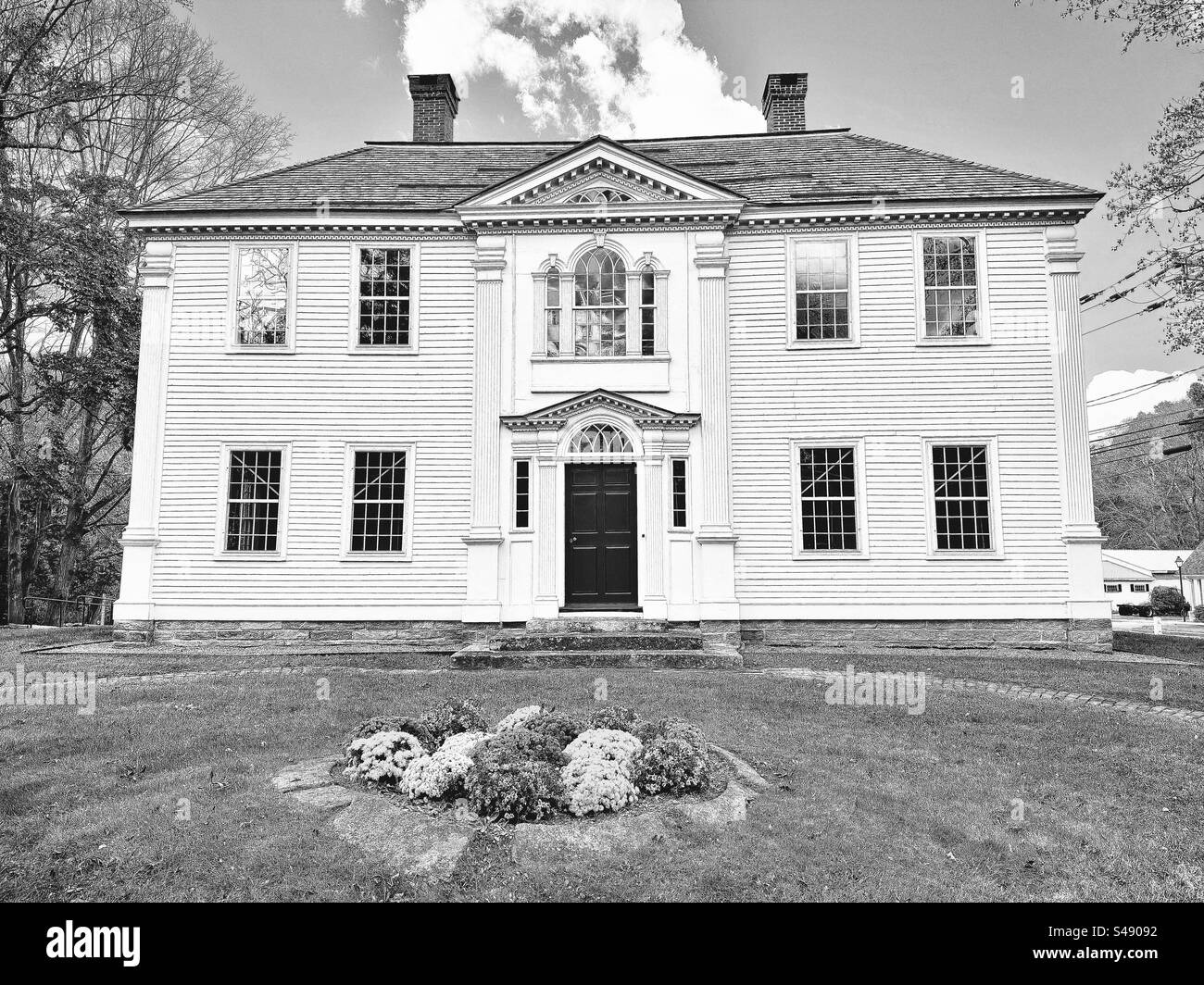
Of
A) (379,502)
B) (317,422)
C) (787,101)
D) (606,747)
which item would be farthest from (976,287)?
(317,422)

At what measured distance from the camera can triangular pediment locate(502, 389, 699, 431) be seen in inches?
543

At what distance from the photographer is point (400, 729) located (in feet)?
19.8

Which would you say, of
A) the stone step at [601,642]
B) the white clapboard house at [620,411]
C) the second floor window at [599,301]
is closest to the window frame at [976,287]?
the white clapboard house at [620,411]

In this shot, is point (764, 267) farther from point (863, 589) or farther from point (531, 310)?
point (863, 589)

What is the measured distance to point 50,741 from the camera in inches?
278

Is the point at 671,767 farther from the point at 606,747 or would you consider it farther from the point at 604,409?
the point at 604,409

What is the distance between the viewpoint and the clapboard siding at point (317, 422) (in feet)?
46.3

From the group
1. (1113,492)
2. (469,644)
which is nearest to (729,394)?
(469,644)

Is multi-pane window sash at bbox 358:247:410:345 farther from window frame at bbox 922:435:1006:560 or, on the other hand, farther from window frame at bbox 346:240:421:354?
window frame at bbox 922:435:1006:560

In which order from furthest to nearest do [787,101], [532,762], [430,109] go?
[430,109]
[787,101]
[532,762]

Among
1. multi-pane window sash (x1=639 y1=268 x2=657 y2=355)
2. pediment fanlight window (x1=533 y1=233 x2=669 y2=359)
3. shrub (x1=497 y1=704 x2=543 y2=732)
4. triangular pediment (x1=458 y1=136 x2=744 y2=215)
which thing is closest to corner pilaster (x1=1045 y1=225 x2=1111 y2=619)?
triangular pediment (x1=458 y1=136 x2=744 y2=215)

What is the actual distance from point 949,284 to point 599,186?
23.2 ft

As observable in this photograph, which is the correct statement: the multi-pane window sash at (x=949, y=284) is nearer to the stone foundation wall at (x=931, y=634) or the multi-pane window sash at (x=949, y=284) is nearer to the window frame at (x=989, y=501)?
the window frame at (x=989, y=501)
